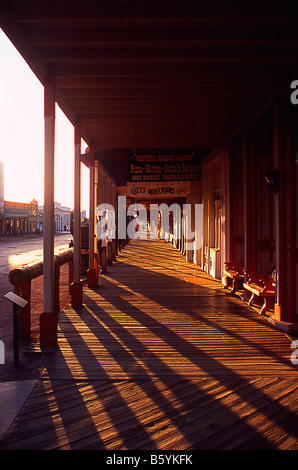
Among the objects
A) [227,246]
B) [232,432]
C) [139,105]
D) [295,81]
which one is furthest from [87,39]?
[227,246]

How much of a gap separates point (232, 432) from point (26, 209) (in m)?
60.7

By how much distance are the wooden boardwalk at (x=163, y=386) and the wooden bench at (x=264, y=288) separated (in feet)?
1.05

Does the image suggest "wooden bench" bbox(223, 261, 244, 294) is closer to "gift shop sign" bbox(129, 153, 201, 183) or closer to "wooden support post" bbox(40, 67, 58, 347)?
"gift shop sign" bbox(129, 153, 201, 183)

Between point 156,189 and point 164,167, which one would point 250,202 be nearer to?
point 164,167

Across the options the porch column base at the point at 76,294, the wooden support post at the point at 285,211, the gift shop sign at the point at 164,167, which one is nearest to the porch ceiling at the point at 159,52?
the wooden support post at the point at 285,211

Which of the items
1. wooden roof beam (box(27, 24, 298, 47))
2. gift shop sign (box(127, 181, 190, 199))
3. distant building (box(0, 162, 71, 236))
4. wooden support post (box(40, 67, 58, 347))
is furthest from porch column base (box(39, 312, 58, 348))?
distant building (box(0, 162, 71, 236))

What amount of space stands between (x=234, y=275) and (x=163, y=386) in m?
4.75

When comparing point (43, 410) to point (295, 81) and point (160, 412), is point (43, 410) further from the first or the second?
point (295, 81)

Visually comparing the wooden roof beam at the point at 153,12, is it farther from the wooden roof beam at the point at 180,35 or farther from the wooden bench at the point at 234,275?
the wooden bench at the point at 234,275

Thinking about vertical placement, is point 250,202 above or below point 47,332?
above

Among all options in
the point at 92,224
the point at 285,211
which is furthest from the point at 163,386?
the point at 92,224

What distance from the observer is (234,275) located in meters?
7.75

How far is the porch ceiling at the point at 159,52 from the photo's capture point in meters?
3.62

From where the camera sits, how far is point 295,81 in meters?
4.96
